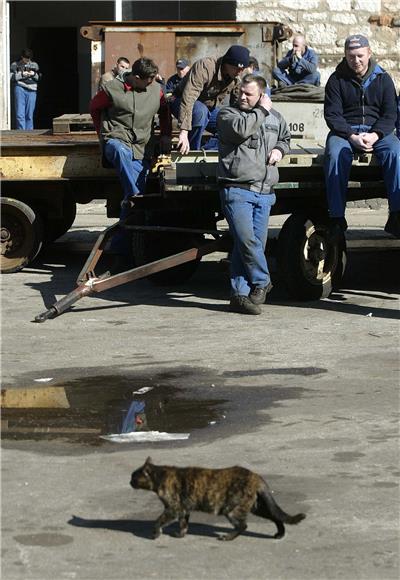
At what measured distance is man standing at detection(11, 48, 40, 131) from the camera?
20.9 m

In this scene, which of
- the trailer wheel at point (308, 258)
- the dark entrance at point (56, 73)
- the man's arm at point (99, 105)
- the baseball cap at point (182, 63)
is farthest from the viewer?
the dark entrance at point (56, 73)

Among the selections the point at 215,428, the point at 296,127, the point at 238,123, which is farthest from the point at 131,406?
the point at 296,127

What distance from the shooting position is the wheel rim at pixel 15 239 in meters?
13.0

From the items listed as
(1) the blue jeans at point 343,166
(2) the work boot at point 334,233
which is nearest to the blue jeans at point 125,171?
(2) the work boot at point 334,233

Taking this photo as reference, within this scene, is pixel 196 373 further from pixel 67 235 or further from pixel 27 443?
pixel 67 235

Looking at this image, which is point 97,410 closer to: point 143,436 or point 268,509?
point 143,436

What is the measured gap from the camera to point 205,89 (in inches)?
470

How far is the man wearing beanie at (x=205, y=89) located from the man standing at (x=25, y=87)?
9127 mm

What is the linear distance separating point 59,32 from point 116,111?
12.4 m

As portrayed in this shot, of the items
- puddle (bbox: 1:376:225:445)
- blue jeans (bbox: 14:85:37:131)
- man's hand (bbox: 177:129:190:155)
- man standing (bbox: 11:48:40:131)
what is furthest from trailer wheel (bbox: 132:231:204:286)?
man standing (bbox: 11:48:40:131)

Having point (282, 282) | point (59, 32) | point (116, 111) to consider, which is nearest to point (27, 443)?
point (282, 282)

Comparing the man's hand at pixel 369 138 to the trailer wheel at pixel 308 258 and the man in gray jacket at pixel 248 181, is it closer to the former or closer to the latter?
the man in gray jacket at pixel 248 181

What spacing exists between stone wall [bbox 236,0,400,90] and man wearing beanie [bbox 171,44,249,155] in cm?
730

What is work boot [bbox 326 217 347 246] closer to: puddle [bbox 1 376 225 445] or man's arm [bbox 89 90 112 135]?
man's arm [bbox 89 90 112 135]
